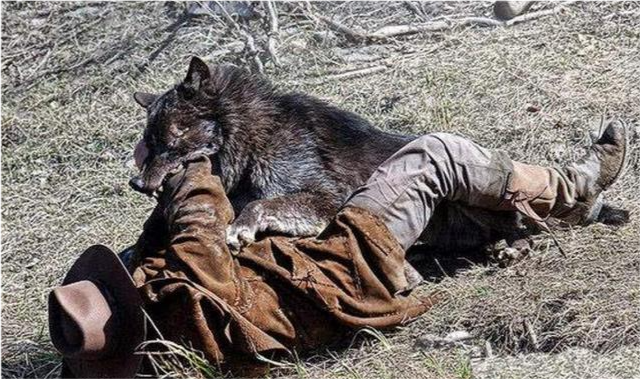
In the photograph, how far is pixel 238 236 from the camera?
500 centimetres

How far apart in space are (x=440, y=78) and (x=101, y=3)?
9.68ft

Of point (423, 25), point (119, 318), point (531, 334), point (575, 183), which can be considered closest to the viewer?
point (119, 318)

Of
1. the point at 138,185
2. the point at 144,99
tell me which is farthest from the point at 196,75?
the point at 138,185

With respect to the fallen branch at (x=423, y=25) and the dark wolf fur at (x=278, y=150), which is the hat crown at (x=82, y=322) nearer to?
the dark wolf fur at (x=278, y=150)

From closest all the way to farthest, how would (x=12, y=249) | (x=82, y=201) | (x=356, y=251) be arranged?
(x=356, y=251) → (x=12, y=249) → (x=82, y=201)

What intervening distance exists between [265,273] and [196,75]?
1456mm

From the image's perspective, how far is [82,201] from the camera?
7.11 metres

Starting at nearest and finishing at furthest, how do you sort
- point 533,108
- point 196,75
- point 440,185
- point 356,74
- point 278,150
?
point 440,185
point 278,150
point 196,75
point 533,108
point 356,74

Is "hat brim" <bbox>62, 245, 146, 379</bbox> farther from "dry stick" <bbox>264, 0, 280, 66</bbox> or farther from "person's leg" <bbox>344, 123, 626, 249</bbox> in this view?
"dry stick" <bbox>264, 0, 280, 66</bbox>

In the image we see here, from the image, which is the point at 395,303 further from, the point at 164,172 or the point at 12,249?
the point at 12,249

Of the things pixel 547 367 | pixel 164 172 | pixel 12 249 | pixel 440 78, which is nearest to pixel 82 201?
pixel 12 249

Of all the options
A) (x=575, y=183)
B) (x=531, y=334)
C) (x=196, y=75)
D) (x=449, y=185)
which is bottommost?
(x=531, y=334)

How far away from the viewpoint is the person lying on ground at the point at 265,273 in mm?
4426

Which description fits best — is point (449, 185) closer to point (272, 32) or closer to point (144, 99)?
point (144, 99)
